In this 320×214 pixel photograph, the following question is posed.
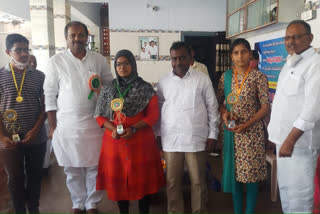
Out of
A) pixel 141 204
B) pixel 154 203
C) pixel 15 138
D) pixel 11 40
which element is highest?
pixel 11 40

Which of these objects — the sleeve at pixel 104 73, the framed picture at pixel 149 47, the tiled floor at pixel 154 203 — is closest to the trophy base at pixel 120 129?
the sleeve at pixel 104 73

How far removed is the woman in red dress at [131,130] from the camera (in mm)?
1879

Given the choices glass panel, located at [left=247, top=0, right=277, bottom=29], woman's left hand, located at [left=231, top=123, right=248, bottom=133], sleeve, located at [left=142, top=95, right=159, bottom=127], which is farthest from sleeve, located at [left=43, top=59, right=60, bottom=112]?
glass panel, located at [left=247, top=0, right=277, bottom=29]

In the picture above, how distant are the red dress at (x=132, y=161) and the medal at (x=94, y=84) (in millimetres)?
265

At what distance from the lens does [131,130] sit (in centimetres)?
184

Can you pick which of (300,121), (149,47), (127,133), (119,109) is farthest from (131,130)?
(149,47)

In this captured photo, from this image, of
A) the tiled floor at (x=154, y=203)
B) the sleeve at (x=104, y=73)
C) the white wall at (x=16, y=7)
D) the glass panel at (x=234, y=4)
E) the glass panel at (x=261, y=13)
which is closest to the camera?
the sleeve at (x=104, y=73)

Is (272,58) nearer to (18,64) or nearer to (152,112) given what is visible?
(152,112)

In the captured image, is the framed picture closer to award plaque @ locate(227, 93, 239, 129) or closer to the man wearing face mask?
the man wearing face mask

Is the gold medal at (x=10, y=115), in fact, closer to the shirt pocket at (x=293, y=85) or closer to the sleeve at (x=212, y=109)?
the sleeve at (x=212, y=109)

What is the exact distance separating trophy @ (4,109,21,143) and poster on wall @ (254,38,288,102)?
10.4 ft

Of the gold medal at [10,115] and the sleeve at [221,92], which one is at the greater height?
the sleeve at [221,92]

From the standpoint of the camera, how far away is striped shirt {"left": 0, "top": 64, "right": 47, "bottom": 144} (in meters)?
1.91

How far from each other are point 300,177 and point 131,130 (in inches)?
46.4
